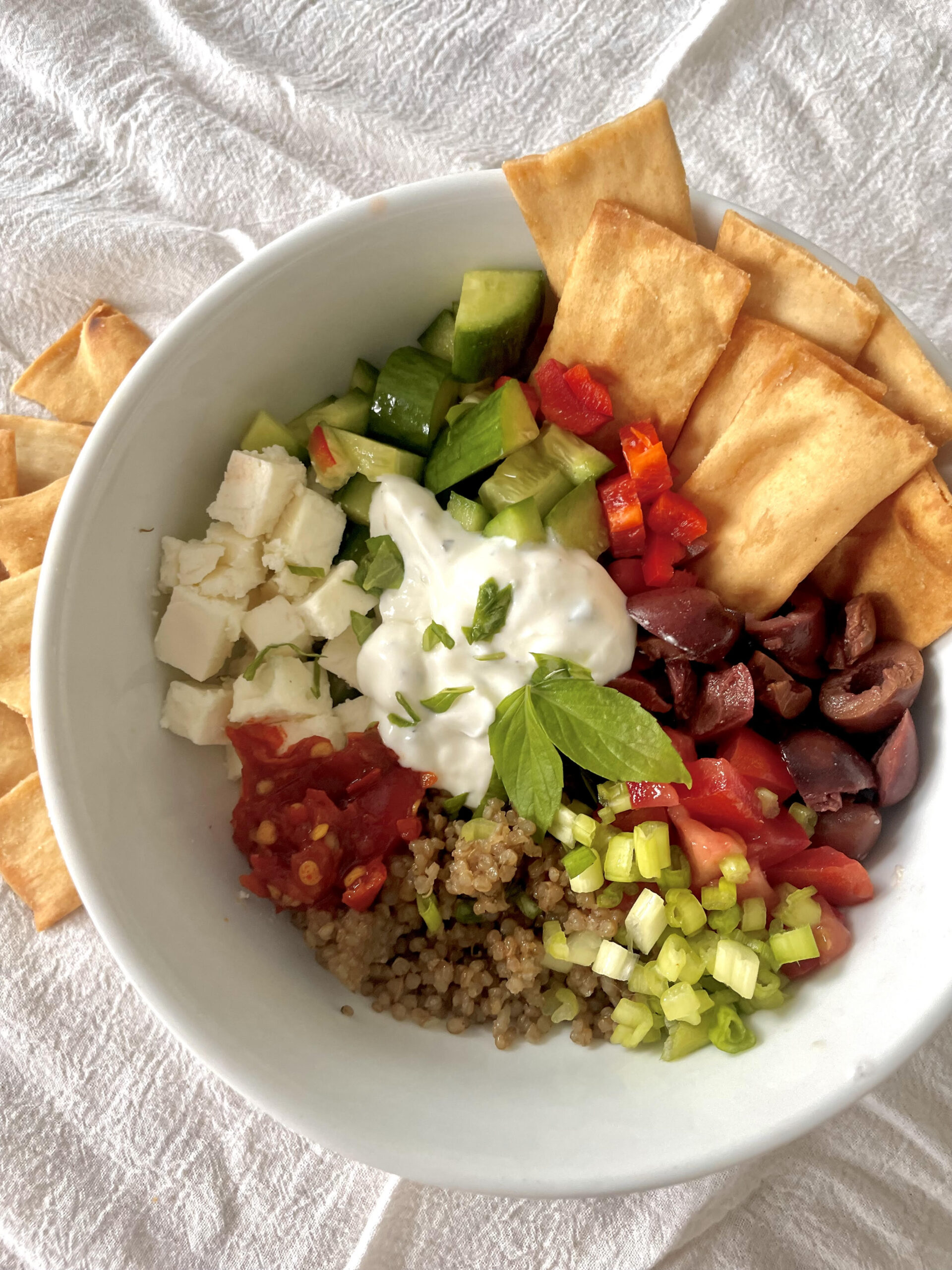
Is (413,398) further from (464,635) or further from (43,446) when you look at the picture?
(43,446)

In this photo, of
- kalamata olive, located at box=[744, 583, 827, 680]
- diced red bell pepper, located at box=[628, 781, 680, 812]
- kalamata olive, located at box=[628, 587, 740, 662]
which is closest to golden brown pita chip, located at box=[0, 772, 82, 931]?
diced red bell pepper, located at box=[628, 781, 680, 812]

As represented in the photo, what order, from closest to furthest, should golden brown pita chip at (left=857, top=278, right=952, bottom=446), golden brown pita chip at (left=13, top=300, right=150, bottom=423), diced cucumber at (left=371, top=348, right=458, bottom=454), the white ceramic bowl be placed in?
the white ceramic bowl, golden brown pita chip at (left=857, top=278, right=952, bottom=446), diced cucumber at (left=371, top=348, right=458, bottom=454), golden brown pita chip at (left=13, top=300, right=150, bottom=423)

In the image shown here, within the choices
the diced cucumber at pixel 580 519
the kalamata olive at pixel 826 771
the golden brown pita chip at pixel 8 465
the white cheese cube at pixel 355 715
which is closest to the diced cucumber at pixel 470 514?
the diced cucumber at pixel 580 519

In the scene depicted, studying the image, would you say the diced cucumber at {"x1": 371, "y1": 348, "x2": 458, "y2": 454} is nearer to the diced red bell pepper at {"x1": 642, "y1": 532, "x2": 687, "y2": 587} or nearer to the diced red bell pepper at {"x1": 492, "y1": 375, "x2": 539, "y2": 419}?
the diced red bell pepper at {"x1": 492, "y1": 375, "x2": 539, "y2": 419}

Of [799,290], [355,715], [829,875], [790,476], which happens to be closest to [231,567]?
[355,715]

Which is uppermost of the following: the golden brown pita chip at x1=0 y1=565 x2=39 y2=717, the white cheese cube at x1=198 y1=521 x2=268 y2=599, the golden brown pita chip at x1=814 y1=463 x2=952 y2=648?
the golden brown pita chip at x1=814 y1=463 x2=952 y2=648
